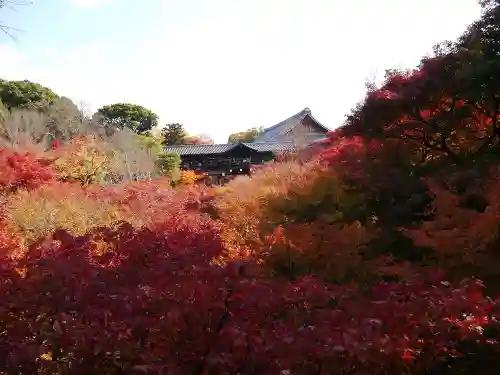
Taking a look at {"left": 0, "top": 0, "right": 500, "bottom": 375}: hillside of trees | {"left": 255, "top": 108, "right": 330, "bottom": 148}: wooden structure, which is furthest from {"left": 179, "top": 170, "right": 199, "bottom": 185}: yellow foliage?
{"left": 0, "top": 0, "right": 500, "bottom": 375}: hillside of trees

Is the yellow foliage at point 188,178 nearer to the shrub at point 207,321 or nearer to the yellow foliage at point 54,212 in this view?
the yellow foliage at point 54,212

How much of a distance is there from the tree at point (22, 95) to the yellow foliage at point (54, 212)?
20.6 m

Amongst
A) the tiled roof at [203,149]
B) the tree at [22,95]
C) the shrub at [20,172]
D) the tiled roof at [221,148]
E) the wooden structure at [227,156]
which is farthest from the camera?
the tiled roof at [203,149]

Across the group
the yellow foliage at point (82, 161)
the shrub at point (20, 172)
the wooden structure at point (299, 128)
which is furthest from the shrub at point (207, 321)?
the wooden structure at point (299, 128)

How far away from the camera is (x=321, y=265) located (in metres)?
4.54

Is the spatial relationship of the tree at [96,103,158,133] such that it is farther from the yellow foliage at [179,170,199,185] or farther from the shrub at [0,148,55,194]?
the shrub at [0,148,55,194]

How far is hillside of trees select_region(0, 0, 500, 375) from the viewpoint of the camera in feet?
7.34

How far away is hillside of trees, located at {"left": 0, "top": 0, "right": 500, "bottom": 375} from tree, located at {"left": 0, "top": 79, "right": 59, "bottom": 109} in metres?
21.7

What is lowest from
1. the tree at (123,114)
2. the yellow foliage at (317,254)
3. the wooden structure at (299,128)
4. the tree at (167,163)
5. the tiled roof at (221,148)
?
the yellow foliage at (317,254)

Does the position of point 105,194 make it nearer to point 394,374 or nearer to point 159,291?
point 159,291

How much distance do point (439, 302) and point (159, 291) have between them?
5.60ft

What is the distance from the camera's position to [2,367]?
2256mm

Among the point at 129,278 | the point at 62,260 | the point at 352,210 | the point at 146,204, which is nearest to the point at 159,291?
the point at 129,278

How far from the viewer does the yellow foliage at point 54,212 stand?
333 inches
